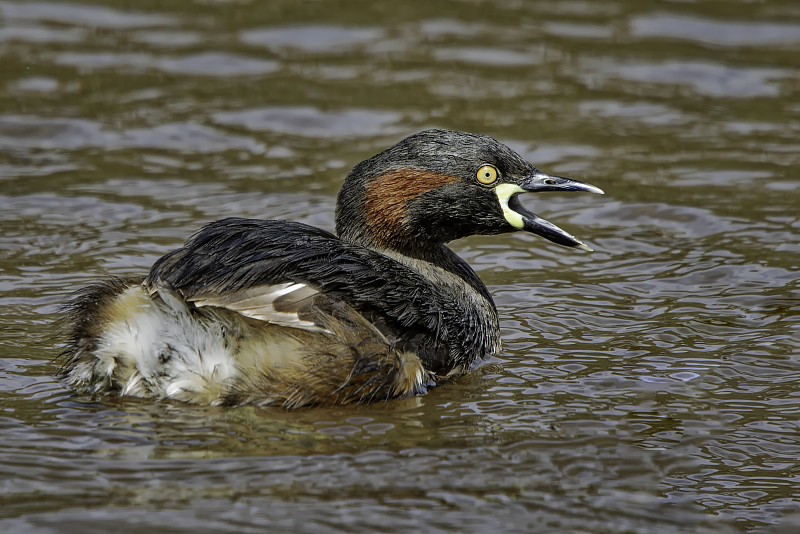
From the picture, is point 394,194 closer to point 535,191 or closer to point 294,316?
point 535,191

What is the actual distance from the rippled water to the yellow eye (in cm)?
90

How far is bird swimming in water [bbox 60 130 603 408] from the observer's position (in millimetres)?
5141

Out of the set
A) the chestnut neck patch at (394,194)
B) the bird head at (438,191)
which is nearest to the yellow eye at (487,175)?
the bird head at (438,191)

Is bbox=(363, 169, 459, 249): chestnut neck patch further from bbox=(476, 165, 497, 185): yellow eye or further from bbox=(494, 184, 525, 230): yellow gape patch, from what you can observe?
bbox=(494, 184, 525, 230): yellow gape patch

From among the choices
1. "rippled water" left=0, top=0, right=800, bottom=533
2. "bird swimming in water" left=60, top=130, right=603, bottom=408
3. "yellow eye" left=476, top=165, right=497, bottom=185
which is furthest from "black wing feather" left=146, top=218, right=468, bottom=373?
"yellow eye" left=476, top=165, right=497, bottom=185

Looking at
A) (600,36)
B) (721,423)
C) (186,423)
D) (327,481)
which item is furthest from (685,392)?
(600,36)

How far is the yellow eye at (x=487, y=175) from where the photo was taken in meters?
6.09

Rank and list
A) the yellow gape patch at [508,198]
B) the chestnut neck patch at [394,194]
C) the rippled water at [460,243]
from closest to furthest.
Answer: the rippled water at [460,243] → the chestnut neck patch at [394,194] → the yellow gape patch at [508,198]

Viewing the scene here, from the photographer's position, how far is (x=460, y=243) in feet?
26.3

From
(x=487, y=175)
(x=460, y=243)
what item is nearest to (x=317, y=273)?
(x=487, y=175)

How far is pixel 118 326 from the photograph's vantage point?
5215mm

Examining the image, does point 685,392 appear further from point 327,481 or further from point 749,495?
point 327,481

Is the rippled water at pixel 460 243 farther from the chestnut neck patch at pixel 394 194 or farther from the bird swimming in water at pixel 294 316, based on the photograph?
the chestnut neck patch at pixel 394 194

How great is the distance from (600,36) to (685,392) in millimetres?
6510
